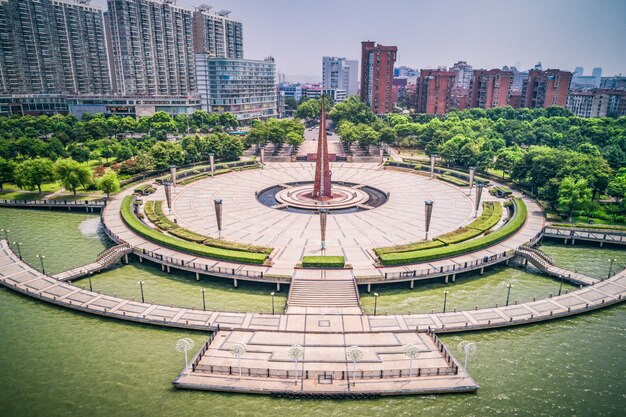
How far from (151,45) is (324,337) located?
538 feet

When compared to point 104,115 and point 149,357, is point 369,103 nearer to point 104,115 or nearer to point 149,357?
point 104,115

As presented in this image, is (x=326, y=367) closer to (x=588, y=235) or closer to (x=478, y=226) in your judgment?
(x=478, y=226)

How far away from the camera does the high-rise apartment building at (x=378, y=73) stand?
572ft

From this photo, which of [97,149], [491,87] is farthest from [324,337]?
[491,87]

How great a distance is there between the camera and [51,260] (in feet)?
184

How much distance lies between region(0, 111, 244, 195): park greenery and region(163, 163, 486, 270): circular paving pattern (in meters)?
13.4

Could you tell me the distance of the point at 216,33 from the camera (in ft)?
609

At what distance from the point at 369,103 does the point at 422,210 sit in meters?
126

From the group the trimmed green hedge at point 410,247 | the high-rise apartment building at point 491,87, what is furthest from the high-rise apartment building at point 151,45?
the trimmed green hedge at point 410,247

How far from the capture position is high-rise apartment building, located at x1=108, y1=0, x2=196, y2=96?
159750 mm

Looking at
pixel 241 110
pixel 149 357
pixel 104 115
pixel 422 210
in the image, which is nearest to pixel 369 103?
pixel 241 110

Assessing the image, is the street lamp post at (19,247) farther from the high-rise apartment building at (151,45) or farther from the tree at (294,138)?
the high-rise apartment building at (151,45)

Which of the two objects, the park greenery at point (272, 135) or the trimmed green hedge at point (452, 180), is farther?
the park greenery at point (272, 135)

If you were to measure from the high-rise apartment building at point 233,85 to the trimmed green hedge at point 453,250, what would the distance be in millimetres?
121693
